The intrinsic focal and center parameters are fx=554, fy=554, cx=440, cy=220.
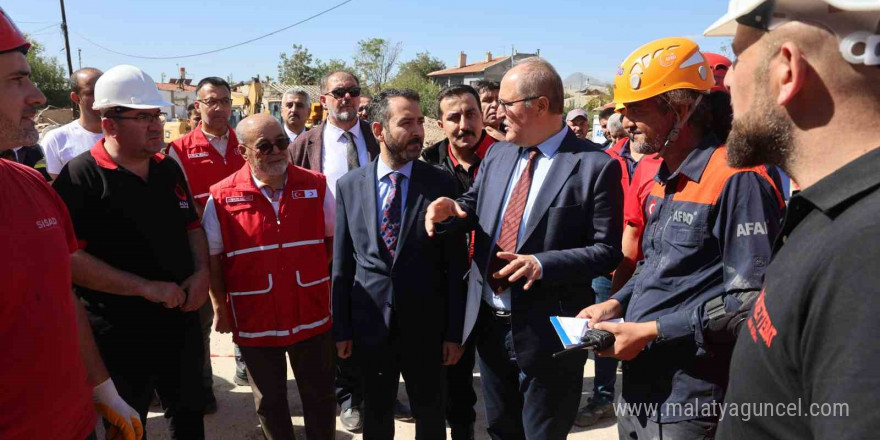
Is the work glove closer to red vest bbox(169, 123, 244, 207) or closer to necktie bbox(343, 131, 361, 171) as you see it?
red vest bbox(169, 123, 244, 207)

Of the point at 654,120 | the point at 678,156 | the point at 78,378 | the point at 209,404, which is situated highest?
Answer: the point at 654,120

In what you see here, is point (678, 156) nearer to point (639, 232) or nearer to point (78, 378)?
point (639, 232)

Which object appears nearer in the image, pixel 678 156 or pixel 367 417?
pixel 678 156

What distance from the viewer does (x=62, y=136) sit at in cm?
440

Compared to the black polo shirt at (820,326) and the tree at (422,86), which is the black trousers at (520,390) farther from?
the tree at (422,86)

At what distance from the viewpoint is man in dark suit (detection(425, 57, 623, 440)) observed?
270 cm

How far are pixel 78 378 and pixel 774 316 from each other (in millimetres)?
2186

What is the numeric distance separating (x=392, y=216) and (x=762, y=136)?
230 cm

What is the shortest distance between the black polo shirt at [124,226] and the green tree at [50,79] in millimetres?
47700

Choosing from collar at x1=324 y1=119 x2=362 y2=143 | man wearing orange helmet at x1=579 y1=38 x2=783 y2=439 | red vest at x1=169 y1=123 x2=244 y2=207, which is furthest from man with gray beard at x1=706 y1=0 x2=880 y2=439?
red vest at x1=169 y1=123 x2=244 y2=207

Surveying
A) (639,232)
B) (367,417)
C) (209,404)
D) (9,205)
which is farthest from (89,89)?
(639,232)

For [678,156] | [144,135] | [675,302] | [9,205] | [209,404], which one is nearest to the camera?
[9,205]

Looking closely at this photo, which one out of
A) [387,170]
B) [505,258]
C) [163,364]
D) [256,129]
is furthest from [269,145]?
[505,258]

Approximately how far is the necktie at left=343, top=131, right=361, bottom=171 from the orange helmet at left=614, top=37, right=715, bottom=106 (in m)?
2.82
